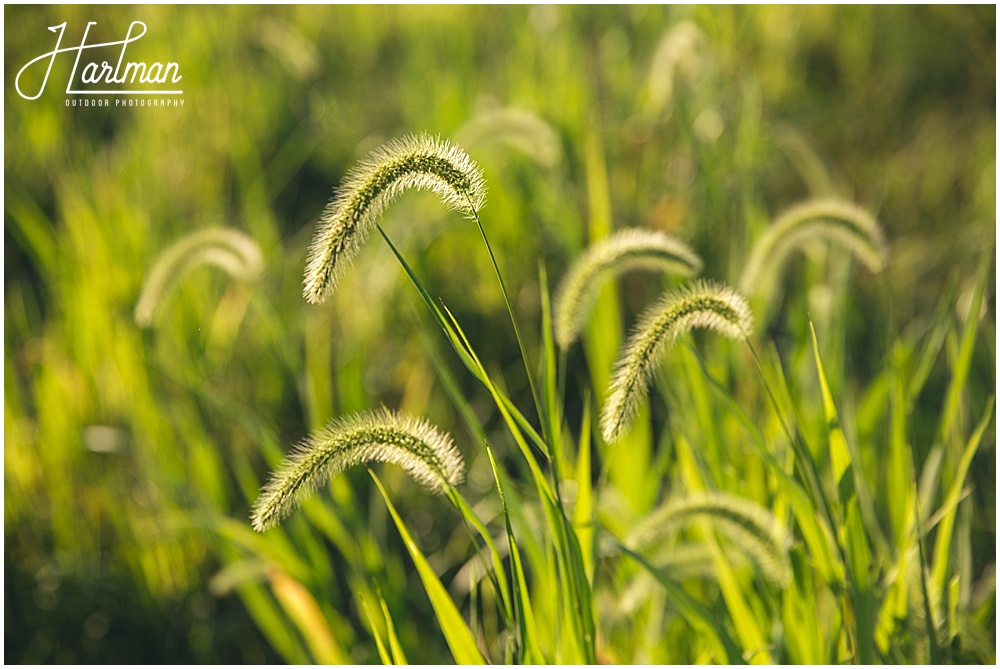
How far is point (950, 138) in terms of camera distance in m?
3.84

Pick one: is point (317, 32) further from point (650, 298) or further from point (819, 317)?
point (819, 317)

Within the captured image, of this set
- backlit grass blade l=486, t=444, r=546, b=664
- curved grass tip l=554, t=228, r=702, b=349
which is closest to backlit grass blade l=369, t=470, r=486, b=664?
backlit grass blade l=486, t=444, r=546, b=664

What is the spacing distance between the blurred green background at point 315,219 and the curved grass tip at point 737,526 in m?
0.62

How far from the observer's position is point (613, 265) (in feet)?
4.74

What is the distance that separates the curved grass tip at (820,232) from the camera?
160cm

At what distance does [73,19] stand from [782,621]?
5200mm

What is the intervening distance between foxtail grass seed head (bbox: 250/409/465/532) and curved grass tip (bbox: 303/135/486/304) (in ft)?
0.66

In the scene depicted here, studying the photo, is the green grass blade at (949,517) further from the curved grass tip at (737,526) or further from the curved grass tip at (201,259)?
the curved grass tip at (201,259)

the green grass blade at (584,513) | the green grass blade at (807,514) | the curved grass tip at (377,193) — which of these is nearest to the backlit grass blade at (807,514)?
the green grass blade at (807,514)

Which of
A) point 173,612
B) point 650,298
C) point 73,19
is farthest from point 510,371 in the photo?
point 73,19

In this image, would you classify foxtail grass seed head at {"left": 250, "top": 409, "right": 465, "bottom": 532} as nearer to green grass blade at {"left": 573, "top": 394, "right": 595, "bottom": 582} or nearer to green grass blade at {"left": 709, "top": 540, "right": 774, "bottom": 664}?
green grass blade at {"left": 573, "top": 394, "right": 595, "bottom": 582}

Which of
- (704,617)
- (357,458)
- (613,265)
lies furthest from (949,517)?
(357,458)

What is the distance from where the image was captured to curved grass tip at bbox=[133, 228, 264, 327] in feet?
5.49

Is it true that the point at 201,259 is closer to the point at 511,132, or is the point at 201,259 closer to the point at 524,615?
the point at 511,132
